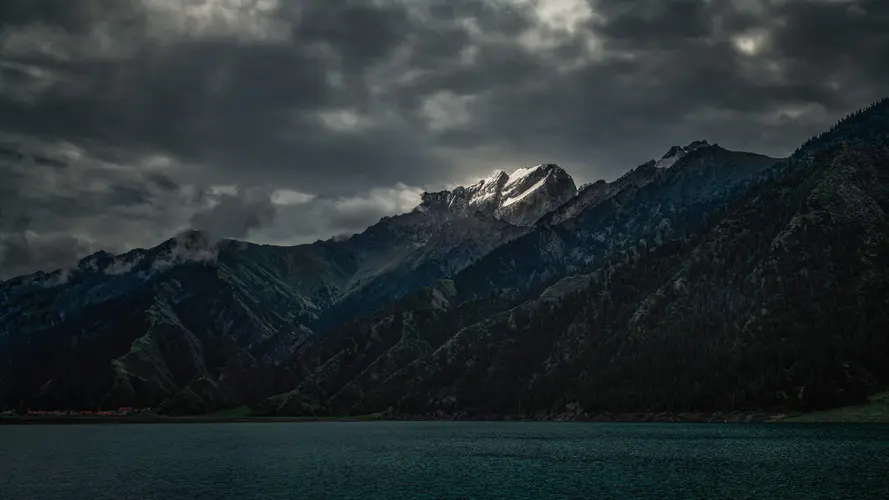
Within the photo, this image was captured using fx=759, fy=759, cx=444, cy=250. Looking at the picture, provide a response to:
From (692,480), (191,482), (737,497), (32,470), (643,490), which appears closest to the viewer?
(737,497)

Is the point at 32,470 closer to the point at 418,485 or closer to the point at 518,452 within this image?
the point at 418,485

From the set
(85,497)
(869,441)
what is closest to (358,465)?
(85,497)

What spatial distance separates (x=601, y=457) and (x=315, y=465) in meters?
63.0

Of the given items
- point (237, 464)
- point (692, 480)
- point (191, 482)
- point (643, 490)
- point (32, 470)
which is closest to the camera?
point (643, 490)

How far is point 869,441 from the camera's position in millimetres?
182625

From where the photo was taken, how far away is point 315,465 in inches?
6471

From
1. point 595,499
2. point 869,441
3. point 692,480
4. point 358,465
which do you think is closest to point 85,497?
point 358,465

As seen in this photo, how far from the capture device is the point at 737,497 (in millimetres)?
102375

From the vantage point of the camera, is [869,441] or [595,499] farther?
[869,441]

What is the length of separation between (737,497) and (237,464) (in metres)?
111

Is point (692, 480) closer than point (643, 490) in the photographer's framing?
No

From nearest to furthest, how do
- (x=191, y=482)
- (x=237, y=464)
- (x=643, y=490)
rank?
1. (x=643, y=490)
2. (x=191, y=482)
3. (x=237, y=464)

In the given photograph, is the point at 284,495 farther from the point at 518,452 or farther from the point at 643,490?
the point at 518,452

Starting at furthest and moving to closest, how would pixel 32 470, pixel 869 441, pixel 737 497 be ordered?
1. pixel 869 441
2. pixel 32 470
3. pixel 737 497
